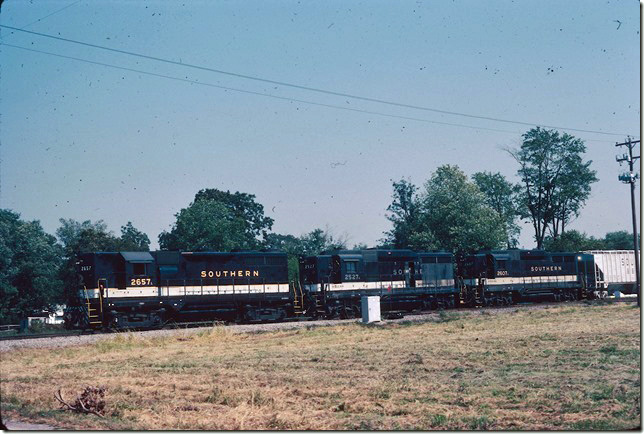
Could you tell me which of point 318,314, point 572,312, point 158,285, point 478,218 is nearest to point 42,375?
point 158,285

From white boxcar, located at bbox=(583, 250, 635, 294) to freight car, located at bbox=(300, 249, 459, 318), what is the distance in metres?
16.0

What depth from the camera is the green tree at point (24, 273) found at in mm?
57188

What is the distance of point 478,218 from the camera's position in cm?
5931

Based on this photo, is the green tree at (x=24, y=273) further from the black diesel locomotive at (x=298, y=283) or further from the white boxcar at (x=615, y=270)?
the white boxcar at (x=615, y=270)

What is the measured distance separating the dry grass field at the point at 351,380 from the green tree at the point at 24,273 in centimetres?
3397

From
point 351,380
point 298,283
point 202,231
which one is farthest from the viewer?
point 202,231

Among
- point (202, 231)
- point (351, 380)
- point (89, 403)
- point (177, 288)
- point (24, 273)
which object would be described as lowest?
point (351, 380)

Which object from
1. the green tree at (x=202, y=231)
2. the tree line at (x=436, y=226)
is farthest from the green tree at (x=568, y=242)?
the green tree at (x=202, y=231)

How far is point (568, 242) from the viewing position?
174 feet

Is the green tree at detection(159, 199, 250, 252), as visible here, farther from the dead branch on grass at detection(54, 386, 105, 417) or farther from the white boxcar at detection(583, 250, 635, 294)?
the dead branch on grass at detection(54, 386, 105, 417)

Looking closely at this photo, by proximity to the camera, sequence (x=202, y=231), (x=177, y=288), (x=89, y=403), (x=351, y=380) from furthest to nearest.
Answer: (x=202, y=231), (x=177, y=288), (x=351, y=380), (x=89, y=403)

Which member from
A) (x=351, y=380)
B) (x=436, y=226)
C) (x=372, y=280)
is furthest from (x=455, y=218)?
(x=351, y=380)

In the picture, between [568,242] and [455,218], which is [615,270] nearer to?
[568,242]

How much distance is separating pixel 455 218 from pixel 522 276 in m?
12.3
